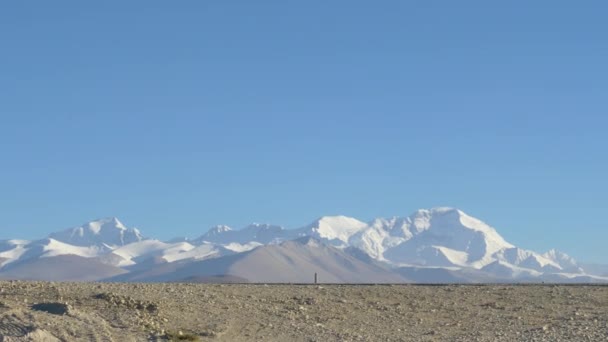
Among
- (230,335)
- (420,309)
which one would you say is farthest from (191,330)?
(420,309)

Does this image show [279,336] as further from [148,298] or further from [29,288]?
[29,288]

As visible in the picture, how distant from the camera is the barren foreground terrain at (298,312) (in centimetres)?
3703

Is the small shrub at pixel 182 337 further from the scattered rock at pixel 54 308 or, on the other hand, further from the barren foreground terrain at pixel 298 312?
the scattered rock at pixel 54 308

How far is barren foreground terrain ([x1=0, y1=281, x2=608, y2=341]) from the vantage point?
3703 cm

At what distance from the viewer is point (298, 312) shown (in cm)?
4288

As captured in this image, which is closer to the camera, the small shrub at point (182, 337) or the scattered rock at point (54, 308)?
the small shrub at point (182, 337)

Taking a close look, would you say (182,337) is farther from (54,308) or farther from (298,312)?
(298,312)

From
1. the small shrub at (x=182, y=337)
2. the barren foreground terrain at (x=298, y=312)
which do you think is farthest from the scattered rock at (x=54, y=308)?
the small shrub at (x=182, y=337)

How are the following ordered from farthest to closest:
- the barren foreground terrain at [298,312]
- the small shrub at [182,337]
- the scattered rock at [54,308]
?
the scattered rock at [54,308]
the barren foreground terrain at [298,312]
the small shrub at [182,337]

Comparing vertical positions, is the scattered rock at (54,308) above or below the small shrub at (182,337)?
above

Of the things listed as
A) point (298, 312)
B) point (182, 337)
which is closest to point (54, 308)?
point (182, 337)

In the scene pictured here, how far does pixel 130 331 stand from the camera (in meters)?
36.6

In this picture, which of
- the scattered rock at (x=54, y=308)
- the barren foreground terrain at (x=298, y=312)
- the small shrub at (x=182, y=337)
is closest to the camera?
the small shrub at (x=182, y=337)

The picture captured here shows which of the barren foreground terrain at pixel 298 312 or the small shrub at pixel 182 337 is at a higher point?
the barren foreground terrain at pixel 298 312
